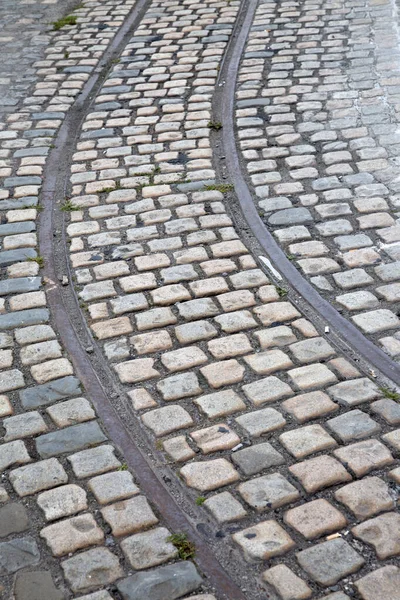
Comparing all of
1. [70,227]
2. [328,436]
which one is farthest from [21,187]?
[328,436]

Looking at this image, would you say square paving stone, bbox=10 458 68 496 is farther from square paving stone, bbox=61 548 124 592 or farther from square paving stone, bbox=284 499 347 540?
square paving stone, bbox=284 499 347 540

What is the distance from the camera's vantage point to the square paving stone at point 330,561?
9.16 feet

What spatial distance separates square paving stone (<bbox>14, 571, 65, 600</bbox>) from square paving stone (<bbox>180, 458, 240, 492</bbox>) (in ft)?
2.21

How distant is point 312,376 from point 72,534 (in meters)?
1.36

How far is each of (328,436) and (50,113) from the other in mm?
4412

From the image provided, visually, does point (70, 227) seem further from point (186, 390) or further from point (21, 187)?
point (186, 390)

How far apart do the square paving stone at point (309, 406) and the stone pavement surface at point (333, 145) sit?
49 cm

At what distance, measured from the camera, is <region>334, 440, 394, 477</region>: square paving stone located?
3246 mm

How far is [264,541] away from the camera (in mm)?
2930

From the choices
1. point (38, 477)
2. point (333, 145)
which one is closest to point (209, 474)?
point (38, 477)

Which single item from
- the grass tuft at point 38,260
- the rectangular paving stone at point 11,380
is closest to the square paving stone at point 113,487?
the rectangular paving stone at point 11,380

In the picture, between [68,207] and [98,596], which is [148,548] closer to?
[98,596]

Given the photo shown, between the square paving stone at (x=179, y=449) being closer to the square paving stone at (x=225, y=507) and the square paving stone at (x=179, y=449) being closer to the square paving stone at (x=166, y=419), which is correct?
the square paving stone at (x=166, y=419)

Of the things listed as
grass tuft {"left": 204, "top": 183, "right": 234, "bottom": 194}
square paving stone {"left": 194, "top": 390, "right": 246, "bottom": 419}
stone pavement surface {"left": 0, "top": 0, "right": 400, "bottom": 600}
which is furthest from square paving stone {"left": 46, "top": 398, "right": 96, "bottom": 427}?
grass tuft {"left": 204, "top": 183, "right": 234, "bottom": 194}
